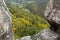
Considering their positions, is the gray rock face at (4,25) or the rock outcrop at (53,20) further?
the rock outcrop at (53,20)

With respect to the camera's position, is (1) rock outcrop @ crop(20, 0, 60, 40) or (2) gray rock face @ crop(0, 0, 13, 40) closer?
(2) gray rock face @ crop(0, 0, 13, 40)

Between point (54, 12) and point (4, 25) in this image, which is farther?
point (54, 12)

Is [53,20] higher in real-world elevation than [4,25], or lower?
lower

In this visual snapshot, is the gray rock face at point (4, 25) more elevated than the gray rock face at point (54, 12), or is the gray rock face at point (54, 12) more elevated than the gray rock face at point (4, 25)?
the gray rock face at point (4, 25)

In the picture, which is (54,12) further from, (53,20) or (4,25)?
(4,25)

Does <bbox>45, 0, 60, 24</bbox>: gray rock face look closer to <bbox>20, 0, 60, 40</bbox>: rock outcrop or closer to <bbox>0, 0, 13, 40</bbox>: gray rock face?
<bbox>20, 0, 60, 40</bbox>: rock outcrop

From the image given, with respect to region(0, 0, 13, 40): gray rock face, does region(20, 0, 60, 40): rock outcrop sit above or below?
below

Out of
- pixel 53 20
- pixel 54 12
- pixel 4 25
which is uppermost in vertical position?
pixel 4 25

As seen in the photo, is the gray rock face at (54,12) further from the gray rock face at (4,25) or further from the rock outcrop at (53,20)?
the gray rock face at (4,25)

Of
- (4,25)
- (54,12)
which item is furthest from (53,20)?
(4,25)

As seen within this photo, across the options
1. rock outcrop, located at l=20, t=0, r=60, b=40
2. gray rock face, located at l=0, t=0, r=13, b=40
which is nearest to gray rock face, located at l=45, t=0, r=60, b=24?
rock outcrop, located at l=20, t=0, r=60, b=40

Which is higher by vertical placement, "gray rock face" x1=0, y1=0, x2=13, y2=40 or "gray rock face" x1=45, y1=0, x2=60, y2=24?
"gray rock face" x1=0, y1=0, x2=13, y2=40

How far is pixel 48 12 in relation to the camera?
7.53 metres


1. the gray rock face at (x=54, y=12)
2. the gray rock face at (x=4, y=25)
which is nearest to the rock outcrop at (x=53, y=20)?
the gray rock face at (x=54, y=12)
